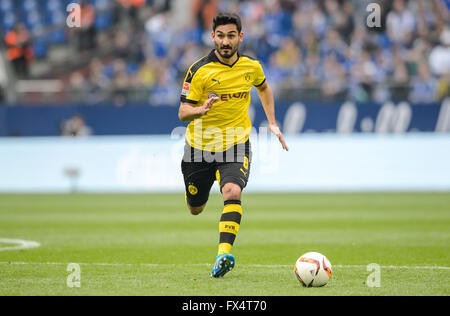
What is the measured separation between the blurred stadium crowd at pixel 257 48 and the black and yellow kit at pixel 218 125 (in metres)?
13.2

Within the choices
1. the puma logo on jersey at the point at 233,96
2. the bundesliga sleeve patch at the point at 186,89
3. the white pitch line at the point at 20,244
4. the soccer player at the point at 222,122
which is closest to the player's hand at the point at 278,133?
the soccer player at the point at 222,122

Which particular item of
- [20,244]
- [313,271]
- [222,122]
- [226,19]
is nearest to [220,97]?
[222,122]

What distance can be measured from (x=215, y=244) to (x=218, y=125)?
2.74 metres

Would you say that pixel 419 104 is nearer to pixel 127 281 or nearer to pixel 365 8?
pixel 365 8

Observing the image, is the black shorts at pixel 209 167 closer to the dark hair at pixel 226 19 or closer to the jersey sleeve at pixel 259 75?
the jersey sleeve at pixel 259 75

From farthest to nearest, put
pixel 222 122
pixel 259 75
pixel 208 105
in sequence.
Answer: pixel 259 75 < pixel 222 122 < pixel 208 105

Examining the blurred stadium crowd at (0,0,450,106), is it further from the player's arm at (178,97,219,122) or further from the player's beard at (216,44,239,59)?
the player's arm at (178,97,219,122)

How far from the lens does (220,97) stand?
25.0 ft

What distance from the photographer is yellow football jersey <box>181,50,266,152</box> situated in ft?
24.7

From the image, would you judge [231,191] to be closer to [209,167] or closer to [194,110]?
[209,167]

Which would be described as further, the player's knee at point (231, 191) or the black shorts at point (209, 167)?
the black shorts at point (209, 167)

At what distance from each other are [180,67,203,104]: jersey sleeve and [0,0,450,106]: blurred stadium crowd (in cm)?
1354

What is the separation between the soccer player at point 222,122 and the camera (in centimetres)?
732

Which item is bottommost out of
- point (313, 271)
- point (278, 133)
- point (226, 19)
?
point (313, 271)
